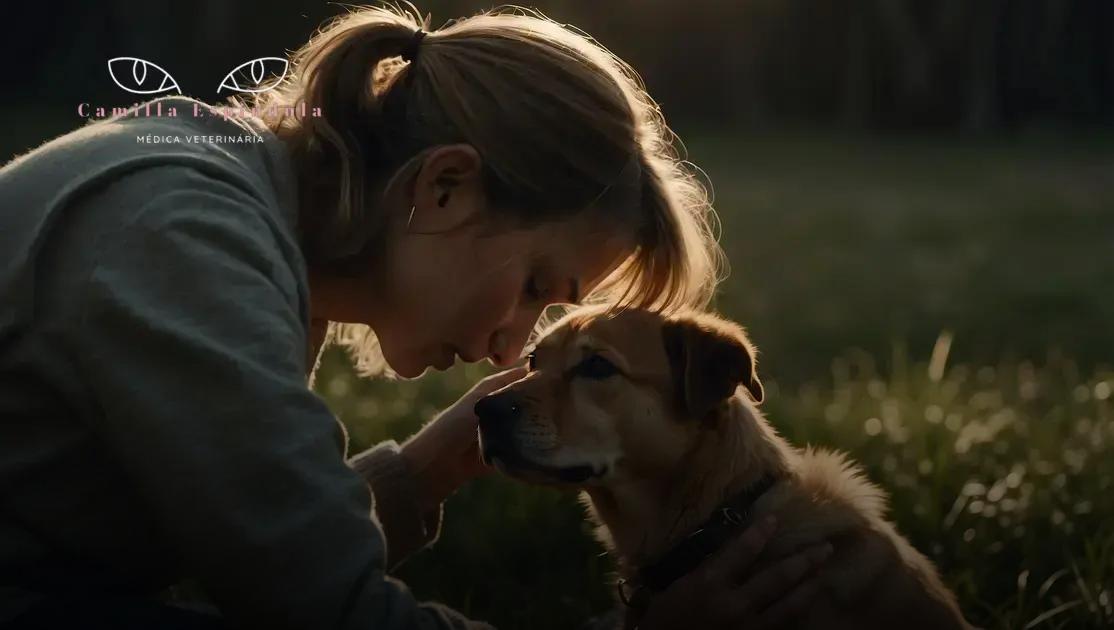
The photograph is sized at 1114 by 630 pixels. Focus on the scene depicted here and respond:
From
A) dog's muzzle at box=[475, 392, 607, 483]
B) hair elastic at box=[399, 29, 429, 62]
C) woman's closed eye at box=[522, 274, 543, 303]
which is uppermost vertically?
hair elastic at box=[399, 29, 429, 62]

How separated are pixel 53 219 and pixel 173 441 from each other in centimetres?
46

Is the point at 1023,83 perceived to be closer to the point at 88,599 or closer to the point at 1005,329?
the point at 1005,329

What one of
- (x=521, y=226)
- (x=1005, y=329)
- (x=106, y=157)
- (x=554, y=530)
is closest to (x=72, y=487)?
(x=106, y=157)

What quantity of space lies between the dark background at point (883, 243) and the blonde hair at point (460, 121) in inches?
44.7

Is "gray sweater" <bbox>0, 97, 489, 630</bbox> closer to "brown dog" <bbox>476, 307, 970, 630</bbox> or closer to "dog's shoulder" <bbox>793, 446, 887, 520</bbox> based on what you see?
"brown dog" <bbox>476, 307, 970, 630</bbox>

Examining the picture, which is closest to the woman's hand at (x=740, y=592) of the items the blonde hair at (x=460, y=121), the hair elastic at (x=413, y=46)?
the blonde hair at (x=460, y=121)

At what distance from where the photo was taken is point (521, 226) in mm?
2895

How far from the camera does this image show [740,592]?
9.46 ft

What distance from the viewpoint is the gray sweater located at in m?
2.04

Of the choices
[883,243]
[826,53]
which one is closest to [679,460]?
[883,243]

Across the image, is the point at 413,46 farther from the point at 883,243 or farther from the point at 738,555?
the point at 883,243

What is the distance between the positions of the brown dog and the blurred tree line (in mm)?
12711

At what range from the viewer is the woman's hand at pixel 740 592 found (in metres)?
2.87

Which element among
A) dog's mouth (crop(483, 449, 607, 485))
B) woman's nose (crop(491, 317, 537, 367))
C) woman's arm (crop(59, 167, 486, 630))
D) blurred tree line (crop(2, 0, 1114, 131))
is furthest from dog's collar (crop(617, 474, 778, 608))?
blurred tree line (crop(2, 0, 1114, 131))
